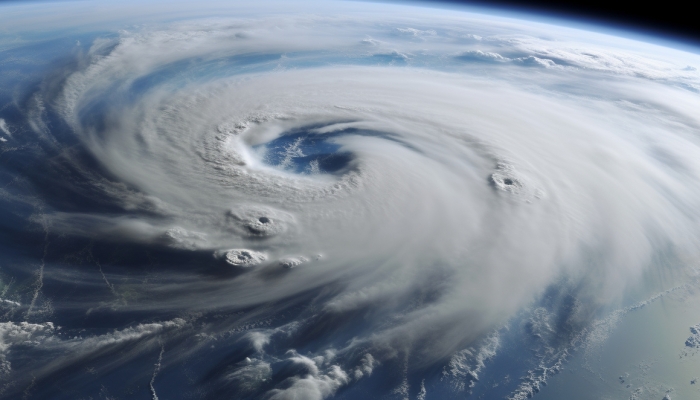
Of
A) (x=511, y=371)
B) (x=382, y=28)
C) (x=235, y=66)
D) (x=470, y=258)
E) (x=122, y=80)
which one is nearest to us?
(x=511, y=371)

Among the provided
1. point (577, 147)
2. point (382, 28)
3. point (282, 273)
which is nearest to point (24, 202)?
point (282, 273)

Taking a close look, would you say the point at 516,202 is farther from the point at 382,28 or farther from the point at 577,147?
the point at 382,28

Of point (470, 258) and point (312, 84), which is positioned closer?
point (470, 258)

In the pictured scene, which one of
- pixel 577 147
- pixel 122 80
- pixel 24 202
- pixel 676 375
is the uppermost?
pixel 122 80

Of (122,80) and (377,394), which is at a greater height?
(122,80)

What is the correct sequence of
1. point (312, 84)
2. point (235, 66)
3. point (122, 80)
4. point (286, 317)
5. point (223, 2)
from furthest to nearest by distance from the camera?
point (223, 2)
point (235, 66)
point (312, 84)
point (122, 80)
point (286, 317)

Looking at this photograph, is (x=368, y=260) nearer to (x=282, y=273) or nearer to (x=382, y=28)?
(x=282, y=273)
